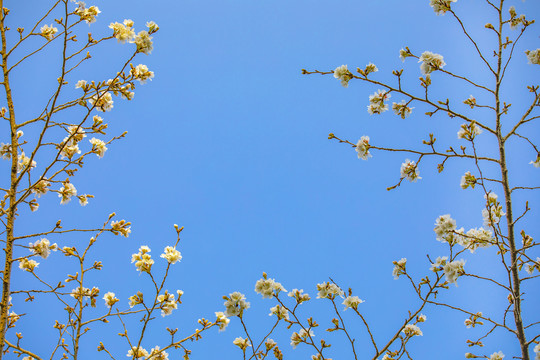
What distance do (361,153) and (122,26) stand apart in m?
3.08

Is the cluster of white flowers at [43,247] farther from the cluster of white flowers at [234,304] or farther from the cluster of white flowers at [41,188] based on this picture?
the cluster of white flowers at [234,304]

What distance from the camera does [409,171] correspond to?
3.57 metres

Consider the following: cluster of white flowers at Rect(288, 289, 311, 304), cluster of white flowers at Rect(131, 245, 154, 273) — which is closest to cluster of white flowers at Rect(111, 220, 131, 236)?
cluster of white flowers at Rect(131, 245, 154, 273)

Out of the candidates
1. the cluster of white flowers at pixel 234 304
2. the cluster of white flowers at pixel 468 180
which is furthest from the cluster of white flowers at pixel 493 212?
the cluster of white flowers at pixel 234 304

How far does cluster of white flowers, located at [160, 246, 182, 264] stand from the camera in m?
3.46

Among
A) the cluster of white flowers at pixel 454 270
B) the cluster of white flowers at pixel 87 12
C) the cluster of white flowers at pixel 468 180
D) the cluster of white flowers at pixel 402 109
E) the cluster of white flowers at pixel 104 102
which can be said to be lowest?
the cluster of white flowers at pixel 454 270

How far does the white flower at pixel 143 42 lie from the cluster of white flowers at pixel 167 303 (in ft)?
8.72

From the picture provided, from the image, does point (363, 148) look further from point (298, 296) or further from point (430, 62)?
point (298, 296)

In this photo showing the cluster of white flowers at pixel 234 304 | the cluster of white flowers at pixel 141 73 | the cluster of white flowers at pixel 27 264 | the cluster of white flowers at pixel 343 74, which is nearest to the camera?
the cluster of white flowers at pixel 234 304

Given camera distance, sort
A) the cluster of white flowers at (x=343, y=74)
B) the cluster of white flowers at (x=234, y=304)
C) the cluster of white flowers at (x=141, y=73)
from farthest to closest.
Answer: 1. the cluster of white flowers at (x=141, y=73)
2. the cluster of white flowers at (x=343, y=74)
3. the cluster of white flowers at (x=234, y=304)

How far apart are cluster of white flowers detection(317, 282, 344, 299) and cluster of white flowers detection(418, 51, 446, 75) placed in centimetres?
232

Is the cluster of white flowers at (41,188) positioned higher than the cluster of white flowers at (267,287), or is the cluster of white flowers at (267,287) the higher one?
the cluster of white flowers at (41,188)

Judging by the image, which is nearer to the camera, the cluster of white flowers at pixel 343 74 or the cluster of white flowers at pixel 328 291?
the cluster of white flowers at pixel 328 291

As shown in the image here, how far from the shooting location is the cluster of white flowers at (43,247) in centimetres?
366
